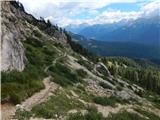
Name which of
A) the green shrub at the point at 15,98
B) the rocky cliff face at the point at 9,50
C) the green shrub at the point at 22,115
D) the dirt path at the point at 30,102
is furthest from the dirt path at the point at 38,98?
the rocky cliff face at the point at 9,50

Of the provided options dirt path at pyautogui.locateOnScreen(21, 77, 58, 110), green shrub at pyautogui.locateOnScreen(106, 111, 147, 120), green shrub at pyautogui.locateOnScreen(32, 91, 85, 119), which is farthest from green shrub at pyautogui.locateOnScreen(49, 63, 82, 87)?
green shrub at pyautogui.locateOnScreen(32, 91, 85, 119)

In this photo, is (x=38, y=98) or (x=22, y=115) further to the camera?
(x=38, y=98)

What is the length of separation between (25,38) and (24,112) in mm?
59943

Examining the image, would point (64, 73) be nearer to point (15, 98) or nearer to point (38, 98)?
point (38, 98)

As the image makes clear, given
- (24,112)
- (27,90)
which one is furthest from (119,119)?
(24,112)

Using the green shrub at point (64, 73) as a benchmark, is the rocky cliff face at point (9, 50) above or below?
above

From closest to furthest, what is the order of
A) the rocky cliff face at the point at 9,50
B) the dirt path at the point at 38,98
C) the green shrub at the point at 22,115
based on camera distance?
1. the green shrub at the point at 22,115
2. the dirt path at the point at 38,98
3. the rocky cliff face at the point at 9,50

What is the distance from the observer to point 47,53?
88.3m

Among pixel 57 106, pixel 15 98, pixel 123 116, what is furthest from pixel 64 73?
pixel 15 98

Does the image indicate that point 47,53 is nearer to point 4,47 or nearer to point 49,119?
point 4,47

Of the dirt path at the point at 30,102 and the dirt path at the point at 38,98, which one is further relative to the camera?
the dirt path at the point at 38,98

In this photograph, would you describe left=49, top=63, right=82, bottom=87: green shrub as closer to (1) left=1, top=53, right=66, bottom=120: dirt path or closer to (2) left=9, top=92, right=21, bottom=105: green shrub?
(1) left=1, top=53, right=66, bottom=120: dirt path

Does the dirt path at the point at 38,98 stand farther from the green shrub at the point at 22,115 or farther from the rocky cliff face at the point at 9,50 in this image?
the rocky cliff face at the point at 9,50

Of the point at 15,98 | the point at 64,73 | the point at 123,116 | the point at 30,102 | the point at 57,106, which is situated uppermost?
the point at 15,98
